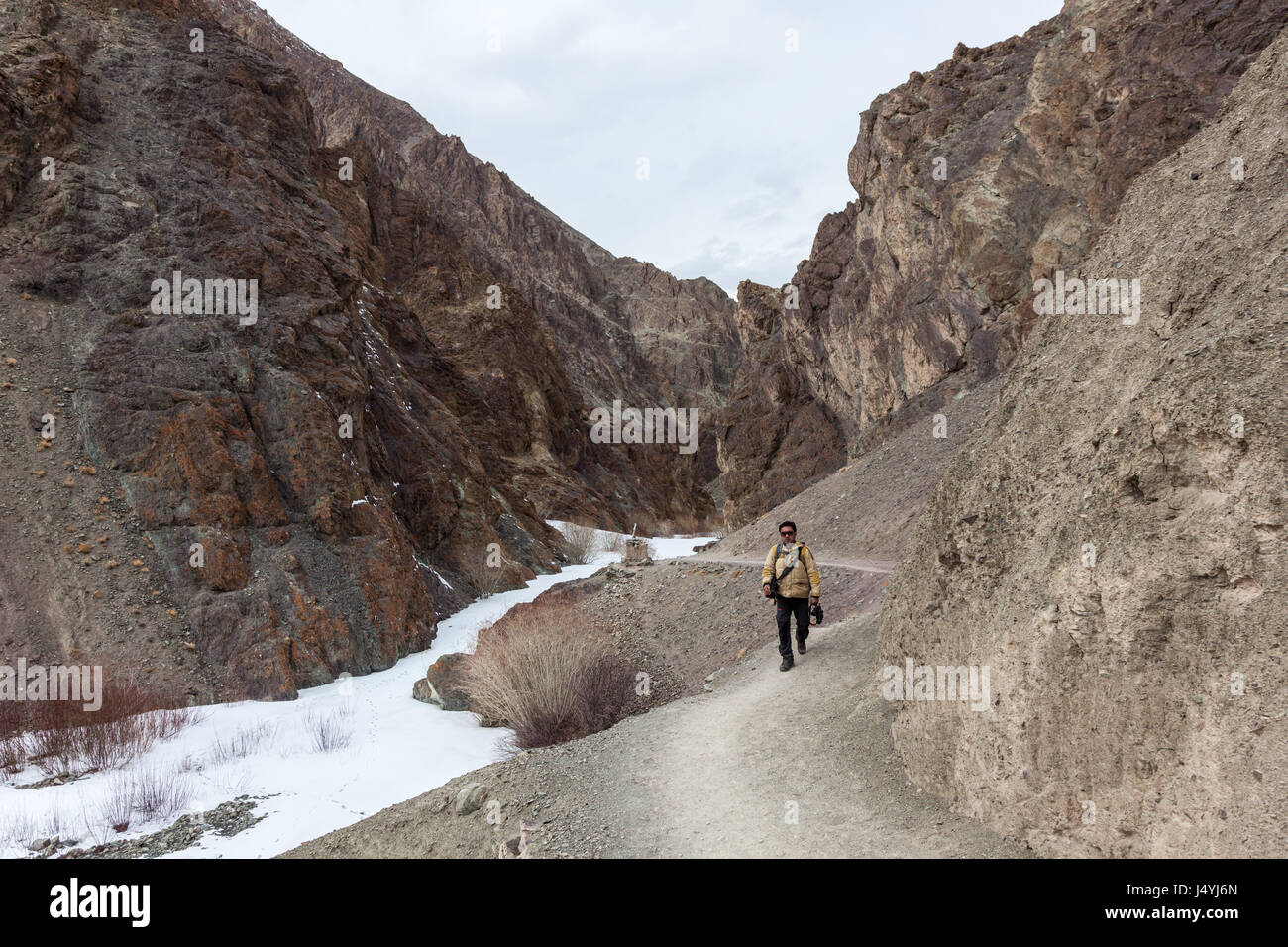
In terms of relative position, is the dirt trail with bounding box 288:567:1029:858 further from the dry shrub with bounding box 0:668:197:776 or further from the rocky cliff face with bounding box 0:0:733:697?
the rocky cliff face with bounding box 0:0:733:697

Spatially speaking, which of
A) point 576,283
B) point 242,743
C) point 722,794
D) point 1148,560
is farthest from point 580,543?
point 576,283

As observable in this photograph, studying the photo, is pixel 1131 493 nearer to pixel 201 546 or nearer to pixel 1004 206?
pixel 201 546

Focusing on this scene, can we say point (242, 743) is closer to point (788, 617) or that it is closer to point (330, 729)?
point (330, 729)

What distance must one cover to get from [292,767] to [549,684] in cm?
342

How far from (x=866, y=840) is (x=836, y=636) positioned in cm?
464

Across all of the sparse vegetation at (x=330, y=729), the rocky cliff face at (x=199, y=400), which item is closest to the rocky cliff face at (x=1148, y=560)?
the sparse vegetation at (x=330, y=729)

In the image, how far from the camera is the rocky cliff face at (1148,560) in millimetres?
2768

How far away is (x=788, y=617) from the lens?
26.0ft

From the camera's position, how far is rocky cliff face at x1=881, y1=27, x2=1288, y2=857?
2.77 metres

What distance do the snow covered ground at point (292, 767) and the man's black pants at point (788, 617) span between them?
3643 mm

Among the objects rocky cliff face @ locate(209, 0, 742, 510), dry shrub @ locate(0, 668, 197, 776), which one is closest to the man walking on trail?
dry shrub @ locate(0, 668, 197, 776)

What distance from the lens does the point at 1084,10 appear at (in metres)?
22.3

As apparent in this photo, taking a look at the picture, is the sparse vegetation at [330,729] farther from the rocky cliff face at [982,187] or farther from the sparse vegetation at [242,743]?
the rocky cliff face at [982,187]
